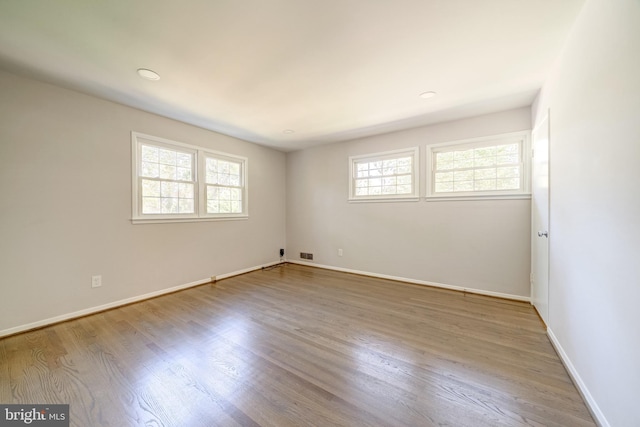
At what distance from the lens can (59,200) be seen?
255cm

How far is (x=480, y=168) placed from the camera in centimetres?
337

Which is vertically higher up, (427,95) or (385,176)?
(427,95)

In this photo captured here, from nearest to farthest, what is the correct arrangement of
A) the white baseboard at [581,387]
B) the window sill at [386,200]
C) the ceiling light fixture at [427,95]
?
the white baseboard at [581,387] → the ceiling light fixture at [427,95] → the window sill at [386,200]

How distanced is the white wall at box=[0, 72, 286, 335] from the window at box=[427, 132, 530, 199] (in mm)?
3958

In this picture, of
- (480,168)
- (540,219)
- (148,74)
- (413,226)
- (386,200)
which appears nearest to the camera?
(148,74)

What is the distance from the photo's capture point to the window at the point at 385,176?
3.91 meters

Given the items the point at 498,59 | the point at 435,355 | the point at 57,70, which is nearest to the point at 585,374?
the point at 435,355

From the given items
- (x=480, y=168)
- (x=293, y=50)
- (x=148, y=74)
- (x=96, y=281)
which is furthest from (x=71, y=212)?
(x=480, y=168)

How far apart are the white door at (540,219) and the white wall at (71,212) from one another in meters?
4.53

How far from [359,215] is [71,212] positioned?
396cm

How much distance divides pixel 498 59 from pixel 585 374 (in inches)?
98.0

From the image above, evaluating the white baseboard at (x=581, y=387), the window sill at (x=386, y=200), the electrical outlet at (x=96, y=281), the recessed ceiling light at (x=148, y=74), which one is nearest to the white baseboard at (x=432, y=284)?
the white baseboard at (x=581, y=387)

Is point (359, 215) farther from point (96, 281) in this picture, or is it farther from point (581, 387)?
point (96, 281)

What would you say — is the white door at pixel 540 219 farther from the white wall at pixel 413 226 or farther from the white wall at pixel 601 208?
the white wall at pixel 601 208
